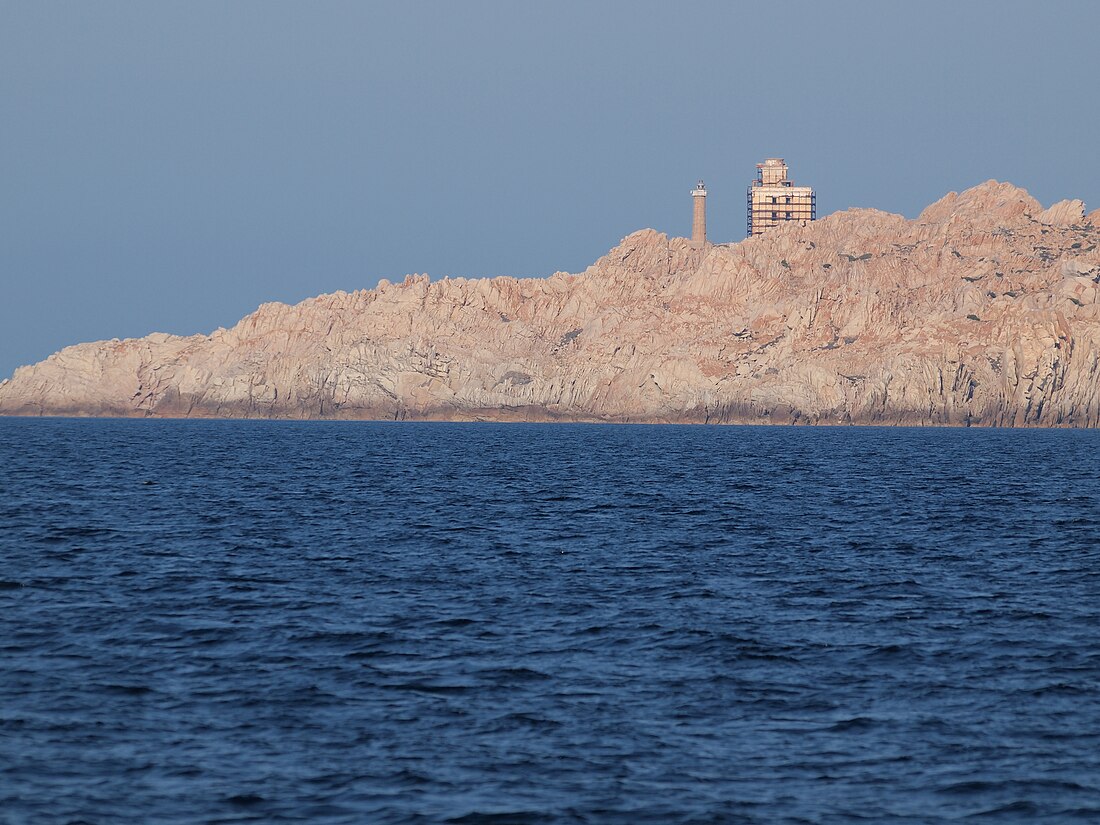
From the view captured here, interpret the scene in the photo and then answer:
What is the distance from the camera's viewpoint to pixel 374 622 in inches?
1070

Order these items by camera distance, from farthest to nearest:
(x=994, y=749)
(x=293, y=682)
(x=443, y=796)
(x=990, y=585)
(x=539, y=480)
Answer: (x=539, y=480) → (x=990, y=585) → (x=293, y=682) → (x=994, y=749) → (x=443, y=796)

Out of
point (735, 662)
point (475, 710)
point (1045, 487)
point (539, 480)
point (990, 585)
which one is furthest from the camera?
point (539, 480)

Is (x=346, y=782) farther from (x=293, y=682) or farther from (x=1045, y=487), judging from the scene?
(x=1045, y=487)

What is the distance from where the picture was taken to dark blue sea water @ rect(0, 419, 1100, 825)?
1659cm

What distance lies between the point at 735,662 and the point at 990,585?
12150mm

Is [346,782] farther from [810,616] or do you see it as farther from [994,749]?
[810,616]

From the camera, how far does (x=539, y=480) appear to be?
242ft

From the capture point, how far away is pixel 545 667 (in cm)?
2314

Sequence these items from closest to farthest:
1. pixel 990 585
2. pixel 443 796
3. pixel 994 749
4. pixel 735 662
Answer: pixel 443 796 < pixel 994 749 < pixel 735 662 < pixel 990 585

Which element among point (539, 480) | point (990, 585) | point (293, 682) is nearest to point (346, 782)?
point (293, 682)

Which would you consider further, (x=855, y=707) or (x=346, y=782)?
(x=855, y=707)

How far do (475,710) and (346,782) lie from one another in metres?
3.73

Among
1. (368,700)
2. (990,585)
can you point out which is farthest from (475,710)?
Answer: (990,585)

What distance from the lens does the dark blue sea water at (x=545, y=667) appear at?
54.4 feet
